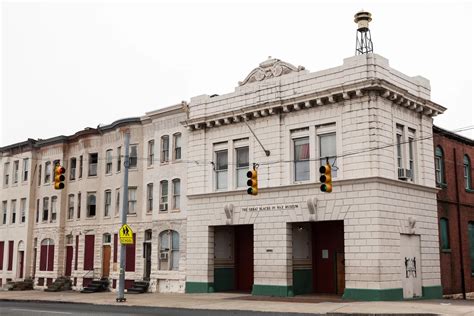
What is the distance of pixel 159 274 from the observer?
115ft

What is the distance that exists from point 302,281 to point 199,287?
19.5 feet

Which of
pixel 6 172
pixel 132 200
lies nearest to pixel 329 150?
pixel 132 200

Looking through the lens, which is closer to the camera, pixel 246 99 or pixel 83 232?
pixel 246 99

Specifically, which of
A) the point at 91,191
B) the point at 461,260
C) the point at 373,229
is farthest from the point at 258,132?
the point at 91,191

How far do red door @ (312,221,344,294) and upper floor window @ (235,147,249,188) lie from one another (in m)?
4.42

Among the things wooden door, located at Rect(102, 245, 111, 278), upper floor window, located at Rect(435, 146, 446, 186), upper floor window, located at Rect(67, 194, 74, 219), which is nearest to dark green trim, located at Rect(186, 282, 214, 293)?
wooden door, located at Rect(102, 245, 111, 278)

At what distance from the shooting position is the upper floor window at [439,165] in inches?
1243

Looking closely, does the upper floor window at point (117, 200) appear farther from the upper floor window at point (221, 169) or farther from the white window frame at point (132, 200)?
the upper floor window at point (221, 169)

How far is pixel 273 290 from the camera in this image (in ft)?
94.5

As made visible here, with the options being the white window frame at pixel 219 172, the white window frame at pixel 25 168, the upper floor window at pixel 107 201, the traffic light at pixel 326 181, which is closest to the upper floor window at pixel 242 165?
the white window frame at pixel 219 172

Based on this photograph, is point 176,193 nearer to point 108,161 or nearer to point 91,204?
point 108,161

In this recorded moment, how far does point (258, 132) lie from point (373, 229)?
831 centimetres

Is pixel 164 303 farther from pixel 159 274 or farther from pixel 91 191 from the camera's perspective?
pixel 91 191

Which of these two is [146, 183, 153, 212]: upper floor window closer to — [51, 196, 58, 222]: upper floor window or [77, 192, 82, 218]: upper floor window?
[77, 192, 82, 218]: upper floor window
